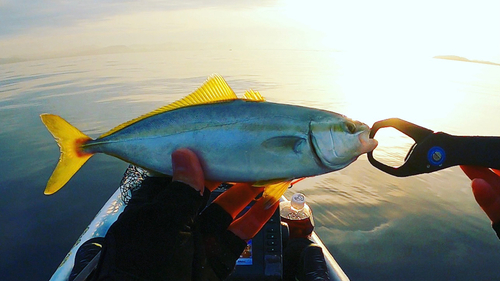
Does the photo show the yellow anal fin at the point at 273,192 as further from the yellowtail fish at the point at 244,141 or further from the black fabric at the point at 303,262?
the black fabric at the point at 303,262

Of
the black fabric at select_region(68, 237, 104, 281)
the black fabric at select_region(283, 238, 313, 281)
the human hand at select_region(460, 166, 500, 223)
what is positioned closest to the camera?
the human hand at select_region(460, 166, 500, 223)

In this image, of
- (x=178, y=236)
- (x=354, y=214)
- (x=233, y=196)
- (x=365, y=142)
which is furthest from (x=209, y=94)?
(x=354, y=214)

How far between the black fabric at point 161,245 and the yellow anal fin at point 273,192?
532 millimetres

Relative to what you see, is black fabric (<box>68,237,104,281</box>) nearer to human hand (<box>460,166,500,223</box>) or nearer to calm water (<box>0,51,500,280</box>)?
calm water (<box>0,51,500,280</box>)

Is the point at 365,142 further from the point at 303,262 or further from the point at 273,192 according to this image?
the point at 303,262

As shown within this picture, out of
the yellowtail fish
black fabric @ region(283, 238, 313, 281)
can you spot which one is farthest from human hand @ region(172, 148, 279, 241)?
black fabric @ region(283, 238, 313, 281)

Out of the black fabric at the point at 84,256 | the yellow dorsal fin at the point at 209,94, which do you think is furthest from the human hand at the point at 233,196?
the black fabric at the point at 84,256

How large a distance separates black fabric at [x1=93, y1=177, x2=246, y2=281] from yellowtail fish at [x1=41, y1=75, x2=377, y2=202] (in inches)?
13.1

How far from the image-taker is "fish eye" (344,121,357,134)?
7.65ft

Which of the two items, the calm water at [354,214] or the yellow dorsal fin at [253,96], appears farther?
the calm water at [354,214]

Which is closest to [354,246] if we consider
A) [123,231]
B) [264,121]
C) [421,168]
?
[421,168]

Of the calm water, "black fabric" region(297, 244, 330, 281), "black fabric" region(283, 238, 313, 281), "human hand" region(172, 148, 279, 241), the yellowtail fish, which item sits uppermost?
the yellowtail fish

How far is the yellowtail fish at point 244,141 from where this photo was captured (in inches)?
91.1

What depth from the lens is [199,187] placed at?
2.26 metres
